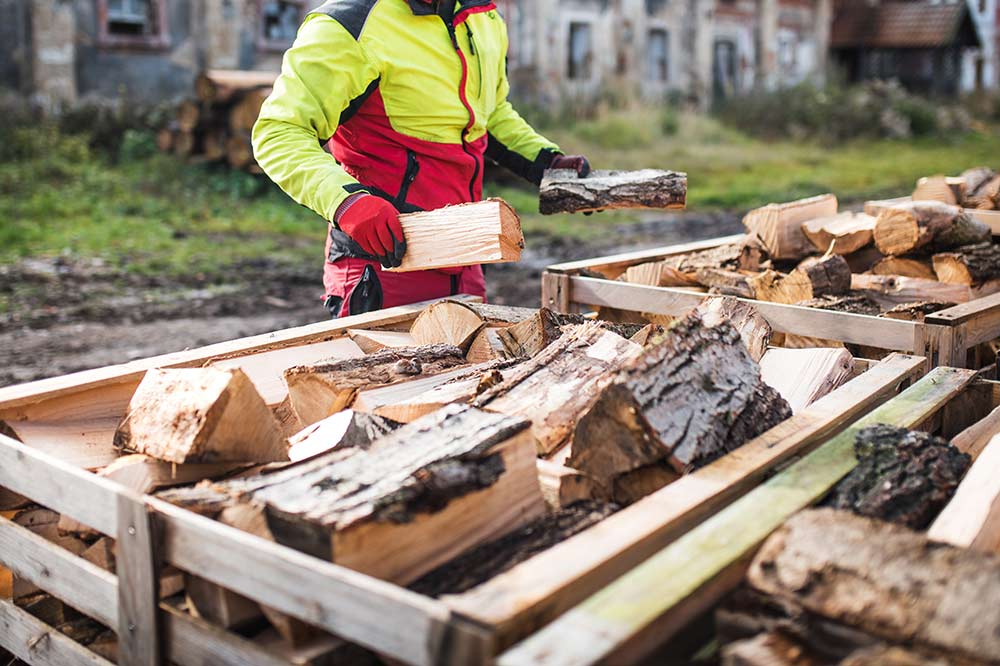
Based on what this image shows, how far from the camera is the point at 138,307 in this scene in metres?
7.58

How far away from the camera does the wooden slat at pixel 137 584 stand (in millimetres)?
1741

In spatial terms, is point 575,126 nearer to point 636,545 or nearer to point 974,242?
point 974,242

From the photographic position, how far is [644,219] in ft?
41.0

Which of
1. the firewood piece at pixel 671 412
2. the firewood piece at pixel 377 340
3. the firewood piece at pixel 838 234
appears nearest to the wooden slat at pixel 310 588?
the firewood piece at pixel 671 412

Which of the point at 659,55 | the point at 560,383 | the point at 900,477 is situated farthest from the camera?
the point at 659,55

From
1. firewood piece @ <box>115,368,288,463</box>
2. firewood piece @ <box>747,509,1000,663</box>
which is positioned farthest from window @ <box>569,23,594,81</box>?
firewood piece @ <box>747,509,1000,663</box>

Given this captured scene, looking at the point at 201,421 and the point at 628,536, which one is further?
the point at 201,421

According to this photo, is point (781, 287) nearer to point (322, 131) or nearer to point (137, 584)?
point (322, 131)

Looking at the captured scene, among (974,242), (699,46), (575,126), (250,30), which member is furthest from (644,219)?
(699,46)

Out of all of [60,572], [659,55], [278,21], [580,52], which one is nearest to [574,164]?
[60,572]

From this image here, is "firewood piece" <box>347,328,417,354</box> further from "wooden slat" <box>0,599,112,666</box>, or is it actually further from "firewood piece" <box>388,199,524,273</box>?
"wooden slat" <box>0,599,112,666</box>

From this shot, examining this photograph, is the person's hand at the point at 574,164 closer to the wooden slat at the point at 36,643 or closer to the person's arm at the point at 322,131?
the person's arm at the point at 322,131

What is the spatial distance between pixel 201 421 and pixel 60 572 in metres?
0.39

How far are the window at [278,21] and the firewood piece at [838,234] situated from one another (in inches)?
487
